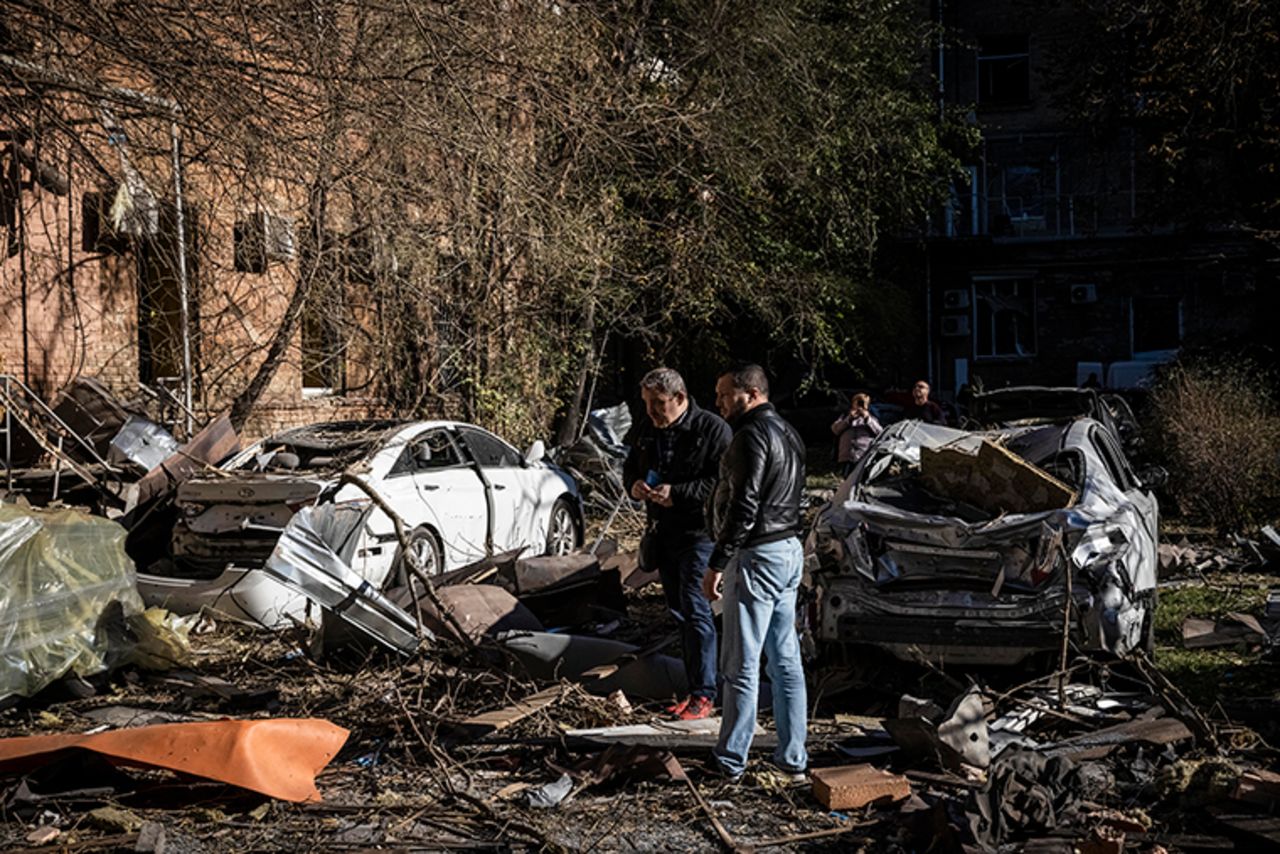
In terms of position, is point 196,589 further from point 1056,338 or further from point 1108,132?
point 1056,338

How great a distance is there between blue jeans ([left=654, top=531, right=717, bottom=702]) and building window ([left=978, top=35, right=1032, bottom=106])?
33.2 metres

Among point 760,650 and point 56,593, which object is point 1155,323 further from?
point 56,593

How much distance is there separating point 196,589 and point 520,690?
10.8 ft

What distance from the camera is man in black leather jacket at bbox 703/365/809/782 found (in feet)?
19.3

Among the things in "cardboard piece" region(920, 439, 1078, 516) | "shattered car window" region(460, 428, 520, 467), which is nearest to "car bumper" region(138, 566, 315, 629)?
"shattered car window" region(460, 428, 520, 467)

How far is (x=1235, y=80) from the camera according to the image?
16.4 m

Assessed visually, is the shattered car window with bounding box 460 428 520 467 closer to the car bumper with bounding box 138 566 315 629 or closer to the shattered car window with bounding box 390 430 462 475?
the shattered car window with bounding box 390 430 462 475

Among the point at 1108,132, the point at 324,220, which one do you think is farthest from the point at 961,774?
the point at 1108,132

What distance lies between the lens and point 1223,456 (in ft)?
48.1

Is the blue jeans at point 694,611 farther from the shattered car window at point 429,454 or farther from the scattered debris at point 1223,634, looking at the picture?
the shattered car window at point 429,454

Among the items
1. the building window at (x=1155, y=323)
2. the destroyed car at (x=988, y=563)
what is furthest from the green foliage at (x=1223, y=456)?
the building window at (x=1155, y=323)

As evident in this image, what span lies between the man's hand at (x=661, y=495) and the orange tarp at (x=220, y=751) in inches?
86.1

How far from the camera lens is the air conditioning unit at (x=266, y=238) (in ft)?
31.2

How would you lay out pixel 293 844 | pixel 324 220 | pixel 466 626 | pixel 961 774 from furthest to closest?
pixel 324 220, pixel 466 626, pixel 961 774, pixel 293 844
